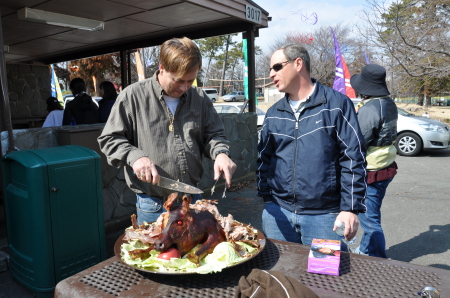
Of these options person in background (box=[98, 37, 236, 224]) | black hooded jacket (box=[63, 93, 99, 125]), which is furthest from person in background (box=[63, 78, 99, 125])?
person in background (box=[98, 37, 236, 224])

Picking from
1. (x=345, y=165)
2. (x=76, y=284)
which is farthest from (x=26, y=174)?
(x=345, y=165)

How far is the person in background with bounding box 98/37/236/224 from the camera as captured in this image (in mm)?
2098

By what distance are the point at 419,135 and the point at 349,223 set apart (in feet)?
33.5

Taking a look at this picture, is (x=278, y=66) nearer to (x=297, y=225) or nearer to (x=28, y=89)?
(x=297, y=225)

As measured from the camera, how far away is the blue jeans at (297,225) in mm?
2352

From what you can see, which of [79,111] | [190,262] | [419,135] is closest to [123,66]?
[79,111]

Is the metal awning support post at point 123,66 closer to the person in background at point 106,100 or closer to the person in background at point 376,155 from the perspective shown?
the person in background at point 106,100

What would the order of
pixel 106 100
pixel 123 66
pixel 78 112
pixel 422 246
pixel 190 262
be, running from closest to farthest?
1. pixel 190 262
2. pixel 422 246
3. pixel 78 112
4. pixel 106 100
5. pixel 123 66

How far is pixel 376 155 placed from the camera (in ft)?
11.8

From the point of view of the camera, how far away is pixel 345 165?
7.34 ft

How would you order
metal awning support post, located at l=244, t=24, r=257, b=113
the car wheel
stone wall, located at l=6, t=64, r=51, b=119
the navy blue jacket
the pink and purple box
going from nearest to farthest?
the pink and purple box → the navy blue jacket → metal awning support post, located at l=244, t=24, r=257, b=113 → the car wheel → stone wall, located at l=6, t=64, r=51, b=119

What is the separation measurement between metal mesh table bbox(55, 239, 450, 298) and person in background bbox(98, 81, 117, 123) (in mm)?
4399

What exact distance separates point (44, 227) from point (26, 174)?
47 centimetres

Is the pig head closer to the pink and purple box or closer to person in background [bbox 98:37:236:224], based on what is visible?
person in background [bbox 98:37:236:224]
